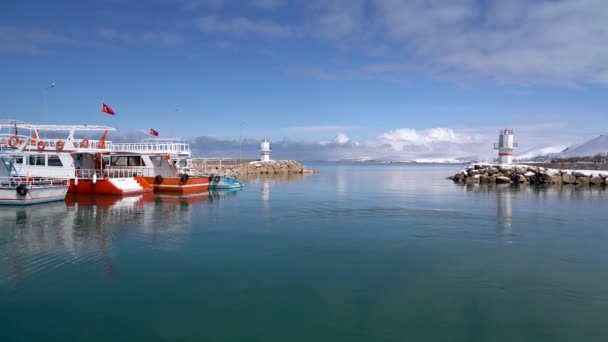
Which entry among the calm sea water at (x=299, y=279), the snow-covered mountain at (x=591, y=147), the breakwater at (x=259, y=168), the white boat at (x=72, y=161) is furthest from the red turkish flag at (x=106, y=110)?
the snow-covered mountain at (x=591, y=147)

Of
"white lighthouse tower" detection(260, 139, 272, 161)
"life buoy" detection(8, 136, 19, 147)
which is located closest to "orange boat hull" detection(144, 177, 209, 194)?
"life buoy" detection(8, 136, 19, 147)

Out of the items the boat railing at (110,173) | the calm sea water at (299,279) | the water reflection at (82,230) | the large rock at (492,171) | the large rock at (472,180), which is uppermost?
the boat railing at (110,173)

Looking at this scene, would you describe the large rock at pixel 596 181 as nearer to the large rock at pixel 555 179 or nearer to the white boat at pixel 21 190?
the large rock at pixel 555 179

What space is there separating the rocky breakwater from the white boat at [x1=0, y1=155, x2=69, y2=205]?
49.0 meters

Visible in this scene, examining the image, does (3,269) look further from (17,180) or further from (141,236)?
(17,180)

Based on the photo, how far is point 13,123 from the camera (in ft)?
104

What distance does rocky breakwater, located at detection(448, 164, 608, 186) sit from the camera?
169ft

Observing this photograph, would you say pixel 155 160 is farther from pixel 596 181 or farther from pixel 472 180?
pixel 596 181

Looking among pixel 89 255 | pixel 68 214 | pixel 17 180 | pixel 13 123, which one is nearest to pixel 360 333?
pixel 89 255

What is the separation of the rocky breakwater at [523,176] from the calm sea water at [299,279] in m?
35.1

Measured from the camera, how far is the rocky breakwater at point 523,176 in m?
51.6

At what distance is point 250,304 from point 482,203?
25.6m

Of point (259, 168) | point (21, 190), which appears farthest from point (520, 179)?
point (21, 190)

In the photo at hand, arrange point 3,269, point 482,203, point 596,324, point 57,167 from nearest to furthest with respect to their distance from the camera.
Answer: point 596,324
point 3,269
point 482,203
point 57,167
